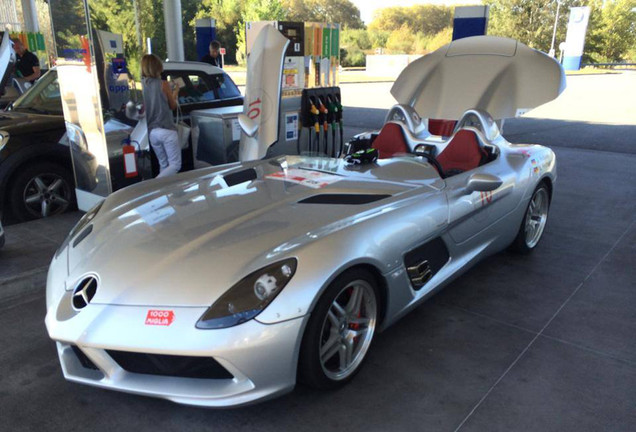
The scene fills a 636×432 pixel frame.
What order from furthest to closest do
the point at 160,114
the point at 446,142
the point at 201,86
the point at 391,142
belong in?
the point at 201,86 < the point at 160,114 < the point at 391,142 < the point at 446,142

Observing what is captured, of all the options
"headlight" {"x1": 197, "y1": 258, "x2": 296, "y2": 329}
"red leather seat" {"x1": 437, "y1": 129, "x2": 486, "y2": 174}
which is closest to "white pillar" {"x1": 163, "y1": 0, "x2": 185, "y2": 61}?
"red leather seat" {"x1": 437, "y1": 129, "x2": 486, "y2": 174}

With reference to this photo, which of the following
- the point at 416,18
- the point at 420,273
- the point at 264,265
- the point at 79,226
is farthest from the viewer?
the point at 416,18

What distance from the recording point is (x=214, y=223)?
2.82 metres

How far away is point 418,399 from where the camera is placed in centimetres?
267

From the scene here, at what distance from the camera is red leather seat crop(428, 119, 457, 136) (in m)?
7.38

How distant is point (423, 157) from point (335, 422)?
2.16 metres

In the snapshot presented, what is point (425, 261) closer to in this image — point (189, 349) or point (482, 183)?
point (482, 183)

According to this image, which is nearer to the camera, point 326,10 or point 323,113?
point 323,113

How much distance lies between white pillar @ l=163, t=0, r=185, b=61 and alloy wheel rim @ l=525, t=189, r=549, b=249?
9.38 m

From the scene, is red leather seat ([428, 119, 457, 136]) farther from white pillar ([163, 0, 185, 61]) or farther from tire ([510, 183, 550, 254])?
white pillar ([163, 0, 185, 61])

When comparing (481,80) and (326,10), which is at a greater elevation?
(326,10)

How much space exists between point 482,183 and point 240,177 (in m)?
1.66

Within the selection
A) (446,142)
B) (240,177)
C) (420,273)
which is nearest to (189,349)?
(420,273)

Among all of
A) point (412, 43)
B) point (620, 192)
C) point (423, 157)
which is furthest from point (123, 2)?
point (412, 43)
